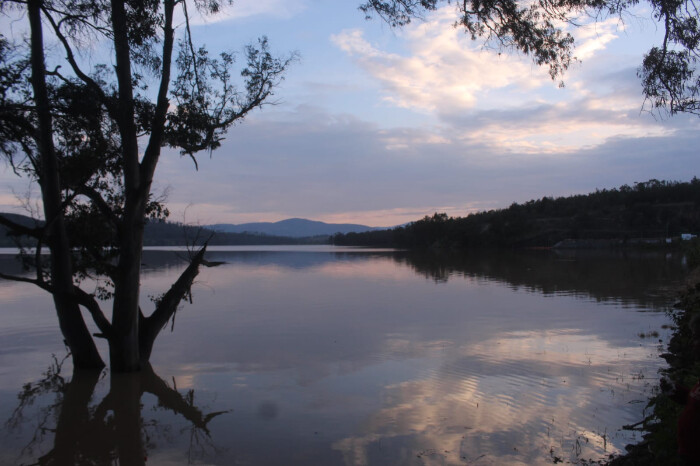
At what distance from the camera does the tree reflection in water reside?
5098mm

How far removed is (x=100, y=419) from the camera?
241 inches

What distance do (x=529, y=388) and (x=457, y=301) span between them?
9487mm

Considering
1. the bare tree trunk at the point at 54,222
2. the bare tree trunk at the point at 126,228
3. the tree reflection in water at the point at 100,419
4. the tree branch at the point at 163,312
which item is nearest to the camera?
the tree reflection in water at the point at 100,419

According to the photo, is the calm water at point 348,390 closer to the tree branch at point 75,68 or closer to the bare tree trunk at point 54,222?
the bare tree trunk at point 54,222

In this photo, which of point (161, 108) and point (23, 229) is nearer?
point (23, 229)

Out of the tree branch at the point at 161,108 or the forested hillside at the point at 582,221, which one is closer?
the tree branch at the point at 161,108

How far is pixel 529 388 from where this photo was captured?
6.91 metres

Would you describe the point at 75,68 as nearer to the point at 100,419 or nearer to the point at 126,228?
the point at 126,228

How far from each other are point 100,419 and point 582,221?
282 feet

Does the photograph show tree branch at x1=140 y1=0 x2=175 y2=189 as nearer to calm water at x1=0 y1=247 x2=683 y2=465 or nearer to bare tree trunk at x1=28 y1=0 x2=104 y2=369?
bare tree trunk at x1=28 y1=0 x2=104 y2=369

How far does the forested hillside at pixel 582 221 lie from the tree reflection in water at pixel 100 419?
235ft

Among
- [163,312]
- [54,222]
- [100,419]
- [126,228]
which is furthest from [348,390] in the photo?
[54,222]

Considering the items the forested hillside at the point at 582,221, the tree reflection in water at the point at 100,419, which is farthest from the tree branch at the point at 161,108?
the forested hillside at the point at 582,221

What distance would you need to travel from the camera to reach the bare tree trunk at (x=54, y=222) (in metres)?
7.23
